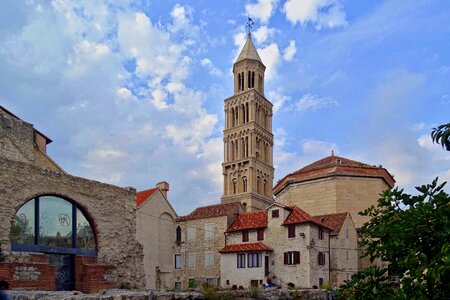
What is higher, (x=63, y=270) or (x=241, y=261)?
(x=63, y=270)

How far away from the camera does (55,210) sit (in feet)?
57.8

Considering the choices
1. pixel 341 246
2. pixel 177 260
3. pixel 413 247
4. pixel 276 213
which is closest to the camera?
pixel 413 247

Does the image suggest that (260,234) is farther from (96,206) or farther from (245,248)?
(96,206)

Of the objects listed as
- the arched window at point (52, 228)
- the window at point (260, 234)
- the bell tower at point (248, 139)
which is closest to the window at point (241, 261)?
the window at point (260, 234)

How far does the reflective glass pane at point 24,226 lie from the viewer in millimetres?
16156

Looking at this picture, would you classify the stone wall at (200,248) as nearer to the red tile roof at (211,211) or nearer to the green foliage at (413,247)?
the red tile roof at (211,211)

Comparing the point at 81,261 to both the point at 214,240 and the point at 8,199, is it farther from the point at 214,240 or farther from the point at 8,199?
the point at 214,240

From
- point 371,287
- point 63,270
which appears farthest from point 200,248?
point 371,287

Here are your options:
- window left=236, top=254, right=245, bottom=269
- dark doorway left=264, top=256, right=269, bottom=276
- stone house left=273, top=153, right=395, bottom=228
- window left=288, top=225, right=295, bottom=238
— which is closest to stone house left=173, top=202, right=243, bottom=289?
window left=236, top=254, right=245, bottom=269

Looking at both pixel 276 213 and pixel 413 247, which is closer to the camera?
pixel 413 247

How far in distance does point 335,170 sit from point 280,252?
37.4ft

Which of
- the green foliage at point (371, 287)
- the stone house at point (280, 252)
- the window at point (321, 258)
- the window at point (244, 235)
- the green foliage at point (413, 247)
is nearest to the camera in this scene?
the green foliage at point (413, 247)

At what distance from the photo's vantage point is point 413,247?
5980 millimetres

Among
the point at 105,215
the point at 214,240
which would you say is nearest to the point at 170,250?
the point at 214,240
